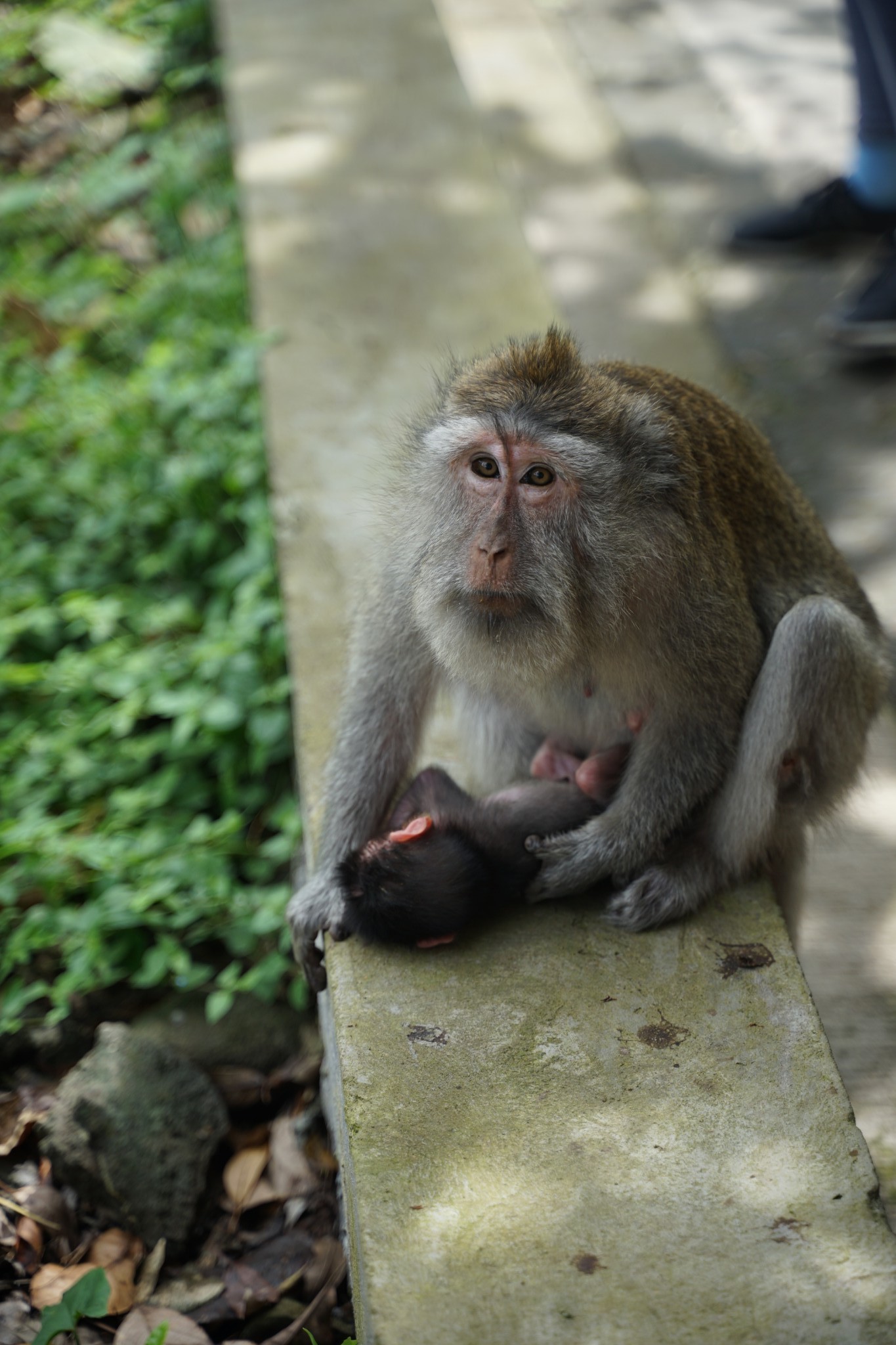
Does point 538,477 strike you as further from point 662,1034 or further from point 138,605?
point 138,605

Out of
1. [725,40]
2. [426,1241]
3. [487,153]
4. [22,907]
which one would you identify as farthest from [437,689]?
[725,40]

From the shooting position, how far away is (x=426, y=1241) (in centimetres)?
226

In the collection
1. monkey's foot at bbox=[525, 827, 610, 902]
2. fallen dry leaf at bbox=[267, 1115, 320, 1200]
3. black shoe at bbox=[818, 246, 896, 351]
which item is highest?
monkey's foot at bbox=[525, 827, 610, 902]

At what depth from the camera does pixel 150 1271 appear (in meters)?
3.15

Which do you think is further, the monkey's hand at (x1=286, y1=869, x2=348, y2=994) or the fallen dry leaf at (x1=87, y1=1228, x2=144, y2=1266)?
the fallen dry leaf at (x1=87, y1=1228, x2=144, y2=1266)

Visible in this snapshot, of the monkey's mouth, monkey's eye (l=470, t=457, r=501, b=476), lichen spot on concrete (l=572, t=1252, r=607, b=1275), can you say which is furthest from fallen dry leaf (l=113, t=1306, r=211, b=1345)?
monkey's eye (l=470, t=457, r=501, b=476)

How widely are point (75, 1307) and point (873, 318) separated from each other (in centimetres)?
447

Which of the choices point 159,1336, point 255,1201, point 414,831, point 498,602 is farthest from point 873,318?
point 159,1336

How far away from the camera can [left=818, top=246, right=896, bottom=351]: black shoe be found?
5.36 meters

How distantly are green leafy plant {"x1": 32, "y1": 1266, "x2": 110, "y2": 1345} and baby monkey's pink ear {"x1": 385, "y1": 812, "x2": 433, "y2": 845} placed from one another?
3.41 ft

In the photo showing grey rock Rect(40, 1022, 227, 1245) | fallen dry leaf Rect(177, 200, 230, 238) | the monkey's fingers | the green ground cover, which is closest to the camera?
the monkey's fingers

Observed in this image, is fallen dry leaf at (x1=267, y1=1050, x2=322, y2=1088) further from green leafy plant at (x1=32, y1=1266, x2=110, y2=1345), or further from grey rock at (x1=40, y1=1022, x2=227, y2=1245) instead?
green leafy plant at (x1=32, y1=1266, x2=110, y2=1345)

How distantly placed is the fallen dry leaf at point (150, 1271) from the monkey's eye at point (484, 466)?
1943 mm

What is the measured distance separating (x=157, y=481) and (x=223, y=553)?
22.5 inches
